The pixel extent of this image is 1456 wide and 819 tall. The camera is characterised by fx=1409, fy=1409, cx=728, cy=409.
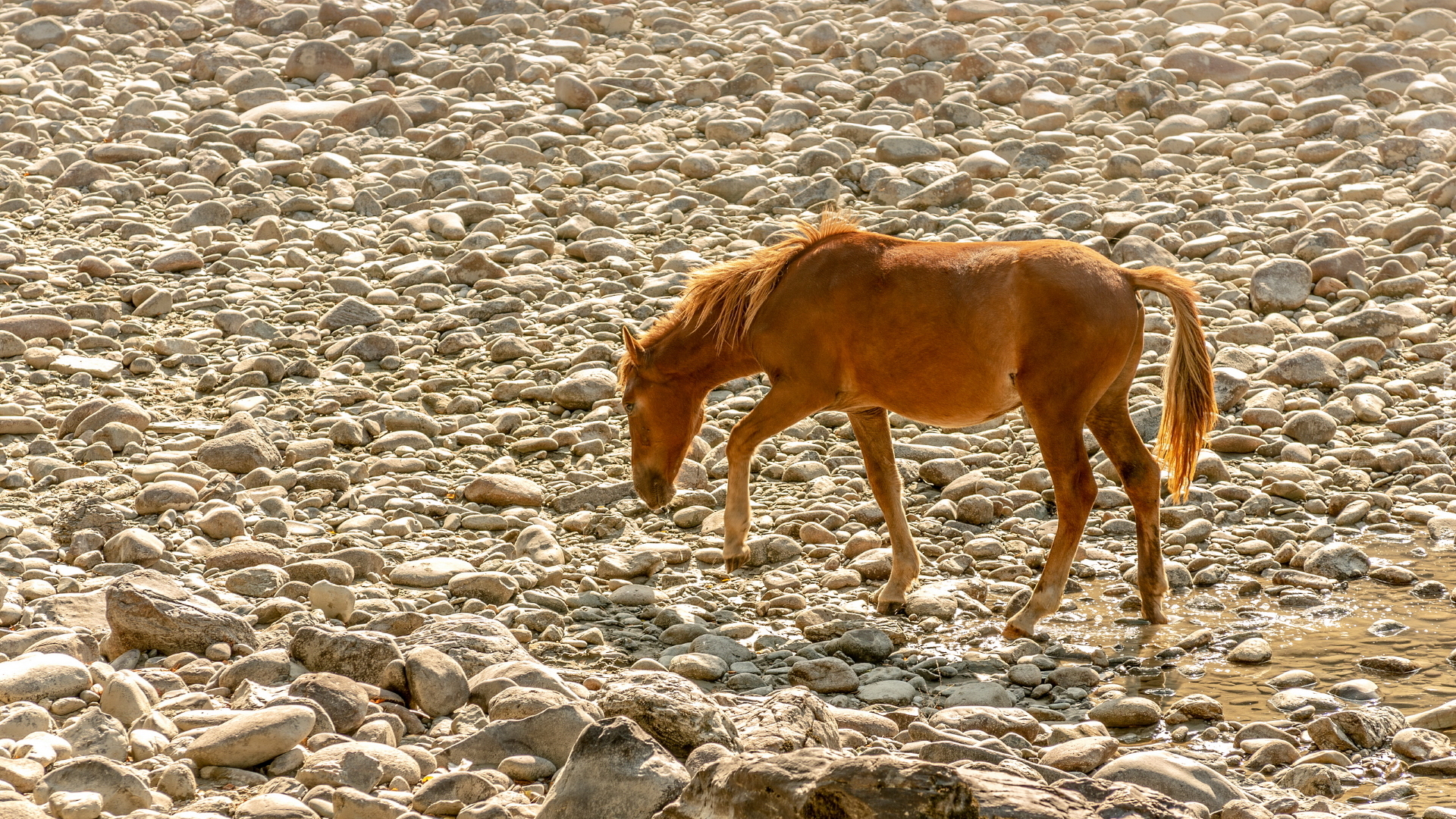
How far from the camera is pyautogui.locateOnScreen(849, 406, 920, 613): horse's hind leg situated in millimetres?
6684

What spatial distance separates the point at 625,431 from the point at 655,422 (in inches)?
42.6

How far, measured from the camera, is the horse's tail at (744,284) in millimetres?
7004

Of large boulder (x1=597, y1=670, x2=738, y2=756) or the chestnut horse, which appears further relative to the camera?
the chestnut horse

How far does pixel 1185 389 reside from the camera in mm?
6766

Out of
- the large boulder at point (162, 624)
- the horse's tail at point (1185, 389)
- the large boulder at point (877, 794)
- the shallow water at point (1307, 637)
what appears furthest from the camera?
the horse's tail at point (1185, 389)

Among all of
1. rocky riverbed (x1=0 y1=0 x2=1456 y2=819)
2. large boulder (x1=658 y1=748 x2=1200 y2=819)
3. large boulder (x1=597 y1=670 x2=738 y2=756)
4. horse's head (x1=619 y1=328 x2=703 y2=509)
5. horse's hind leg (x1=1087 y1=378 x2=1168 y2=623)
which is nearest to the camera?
large boulder (x1=658 y1=748 x2=1200 y2=819)

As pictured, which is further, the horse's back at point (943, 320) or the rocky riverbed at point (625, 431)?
the horse's back at point (943, 320)

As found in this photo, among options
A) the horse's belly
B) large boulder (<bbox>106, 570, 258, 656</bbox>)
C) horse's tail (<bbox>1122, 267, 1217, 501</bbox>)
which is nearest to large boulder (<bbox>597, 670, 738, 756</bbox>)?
large boulder (<bbox>106, 570, 258, 656</bbox>)

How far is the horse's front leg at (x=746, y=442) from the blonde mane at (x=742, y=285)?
1.42 ft

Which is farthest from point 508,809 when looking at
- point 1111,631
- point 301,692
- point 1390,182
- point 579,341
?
point 1390,182

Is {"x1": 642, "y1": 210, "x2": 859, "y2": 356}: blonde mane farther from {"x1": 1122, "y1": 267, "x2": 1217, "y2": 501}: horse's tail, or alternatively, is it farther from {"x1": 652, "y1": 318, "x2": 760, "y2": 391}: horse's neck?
{"x1": 1122, "y1": 267, "x2": 1217, "y2": 501}: horse's tail

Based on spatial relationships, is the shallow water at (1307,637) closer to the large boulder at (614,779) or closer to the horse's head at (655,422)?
the horse's head at (655,422)

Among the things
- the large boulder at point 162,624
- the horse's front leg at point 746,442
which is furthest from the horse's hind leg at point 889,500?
the large boulder at point 162,624

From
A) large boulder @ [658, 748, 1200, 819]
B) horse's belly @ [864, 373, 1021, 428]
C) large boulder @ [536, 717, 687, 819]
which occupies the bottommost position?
horse's belly @ [864, 373, 1021, 428]
